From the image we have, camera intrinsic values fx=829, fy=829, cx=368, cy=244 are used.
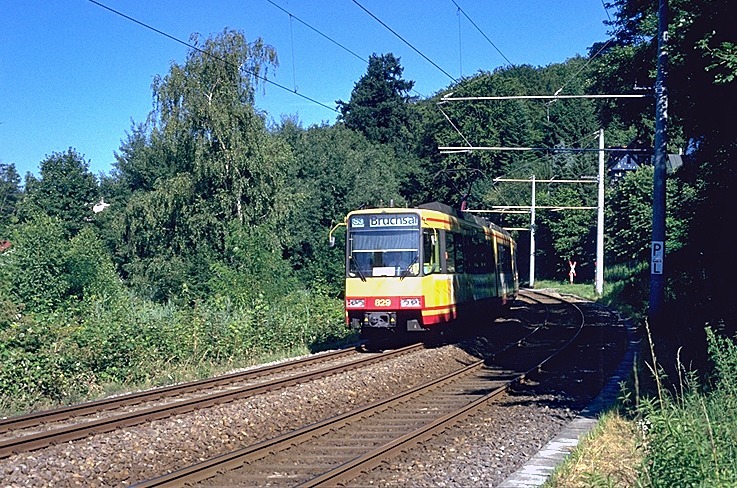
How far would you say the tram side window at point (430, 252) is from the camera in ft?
61.9

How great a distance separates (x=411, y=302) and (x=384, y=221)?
1964 mm

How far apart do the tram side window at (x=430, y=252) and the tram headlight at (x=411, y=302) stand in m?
0.69

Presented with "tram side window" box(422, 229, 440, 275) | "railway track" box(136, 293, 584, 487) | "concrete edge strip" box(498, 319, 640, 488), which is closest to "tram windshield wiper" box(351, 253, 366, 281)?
"tram side window" box(422, 229, 440, 275)

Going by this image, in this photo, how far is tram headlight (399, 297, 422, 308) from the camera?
18656mm

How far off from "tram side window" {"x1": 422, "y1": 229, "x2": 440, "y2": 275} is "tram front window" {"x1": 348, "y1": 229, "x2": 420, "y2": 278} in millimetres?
194

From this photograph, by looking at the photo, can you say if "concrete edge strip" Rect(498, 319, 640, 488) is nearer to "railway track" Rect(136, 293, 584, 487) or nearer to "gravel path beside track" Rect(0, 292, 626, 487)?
"gravel path beside track" Rect(0, 292, 626, 487)

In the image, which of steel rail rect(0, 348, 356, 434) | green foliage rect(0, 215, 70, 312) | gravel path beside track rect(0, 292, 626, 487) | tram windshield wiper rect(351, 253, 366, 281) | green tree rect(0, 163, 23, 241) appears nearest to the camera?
gravel path beside track rect(0, 292, 626, 487)

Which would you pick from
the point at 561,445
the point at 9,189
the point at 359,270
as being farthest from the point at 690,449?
the point at 9,189

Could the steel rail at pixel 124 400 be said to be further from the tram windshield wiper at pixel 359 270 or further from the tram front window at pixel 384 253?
the tram front window at pixel 384 253

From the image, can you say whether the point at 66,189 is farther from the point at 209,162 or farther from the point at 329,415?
the point at 329,415

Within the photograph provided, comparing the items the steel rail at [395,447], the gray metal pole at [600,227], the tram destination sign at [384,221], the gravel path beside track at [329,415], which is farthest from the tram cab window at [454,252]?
the gray metal pole at [600,227]

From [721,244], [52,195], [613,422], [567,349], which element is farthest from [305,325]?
[52,195]

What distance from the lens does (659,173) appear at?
59.8 ft

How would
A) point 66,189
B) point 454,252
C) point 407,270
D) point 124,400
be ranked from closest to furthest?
1. point 124,400
2. point 407,270
3. point 454,252
4. point 66,189
